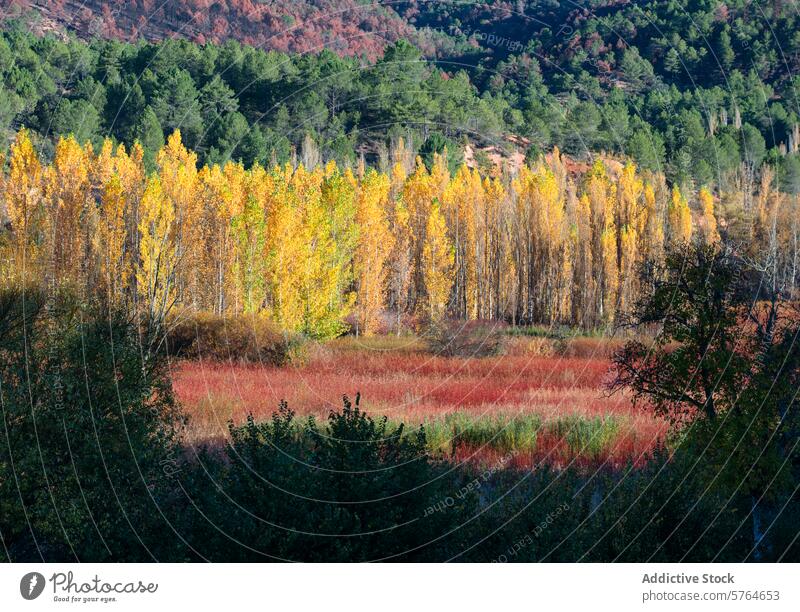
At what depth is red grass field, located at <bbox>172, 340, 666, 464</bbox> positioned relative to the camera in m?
16.4

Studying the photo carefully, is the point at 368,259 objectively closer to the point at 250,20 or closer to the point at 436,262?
the point at 436,262

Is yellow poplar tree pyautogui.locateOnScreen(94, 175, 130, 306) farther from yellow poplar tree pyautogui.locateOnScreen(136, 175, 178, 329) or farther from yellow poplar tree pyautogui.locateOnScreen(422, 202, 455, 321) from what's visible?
yellow poplar tree pyautogui.locateOnScreen(422, 202, 455, 321)

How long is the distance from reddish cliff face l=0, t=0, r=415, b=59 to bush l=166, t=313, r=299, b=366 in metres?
91.0

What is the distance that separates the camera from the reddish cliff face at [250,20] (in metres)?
116

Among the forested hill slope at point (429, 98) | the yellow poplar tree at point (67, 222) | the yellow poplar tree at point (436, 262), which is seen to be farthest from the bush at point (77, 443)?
the yellow poplar tree at point (436, 262)

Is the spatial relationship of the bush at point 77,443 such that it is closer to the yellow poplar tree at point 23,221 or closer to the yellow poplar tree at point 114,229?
the yellow poplar tree at point 23,221

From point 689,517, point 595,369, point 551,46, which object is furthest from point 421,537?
point 551,46

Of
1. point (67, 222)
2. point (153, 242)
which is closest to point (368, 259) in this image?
point (67, 222)

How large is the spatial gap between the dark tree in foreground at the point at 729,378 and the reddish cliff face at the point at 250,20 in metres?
103

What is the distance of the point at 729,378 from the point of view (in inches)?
415

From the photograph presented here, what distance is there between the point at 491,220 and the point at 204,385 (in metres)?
31.8

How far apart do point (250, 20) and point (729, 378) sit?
122515mm

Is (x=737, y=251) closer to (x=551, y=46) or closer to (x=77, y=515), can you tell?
(x=77, y=515)

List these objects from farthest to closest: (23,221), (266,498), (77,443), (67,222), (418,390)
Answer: (67,222) < (418,390) < (23,221) < (77,443) < (266,498)
